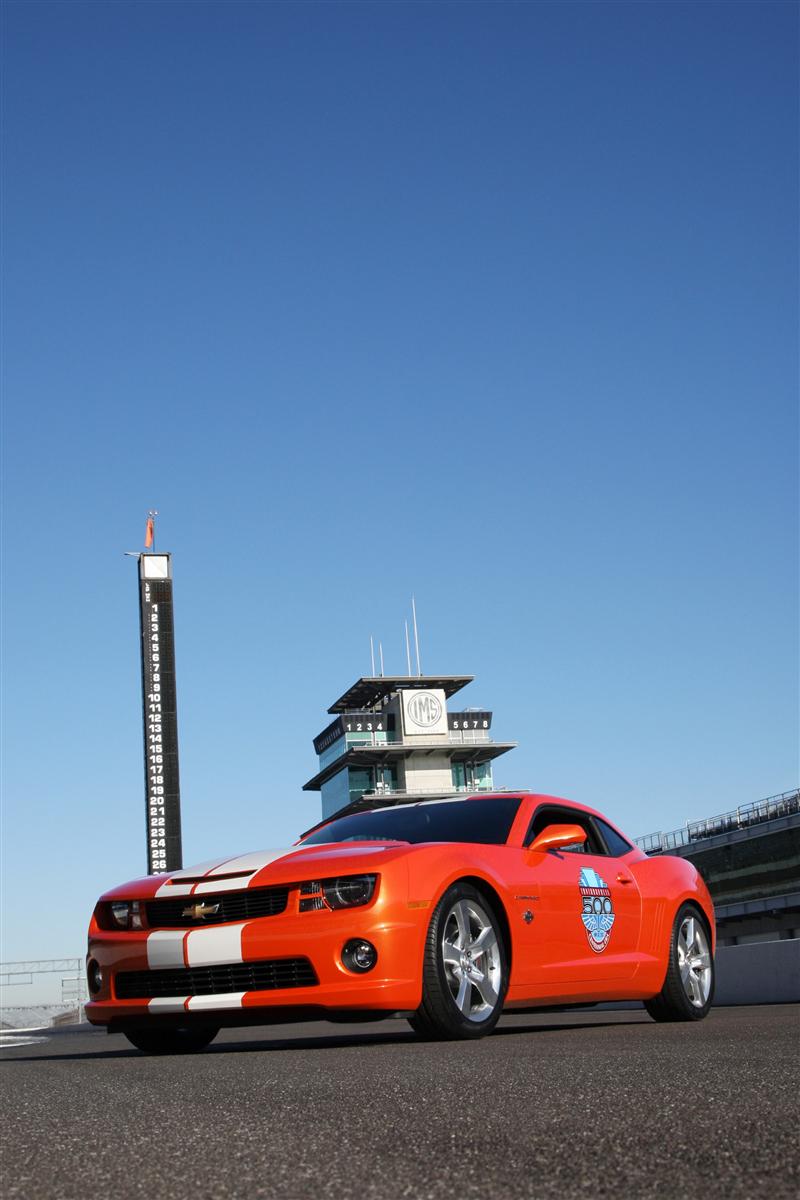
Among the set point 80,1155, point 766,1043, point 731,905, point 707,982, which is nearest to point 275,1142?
point 80,1155

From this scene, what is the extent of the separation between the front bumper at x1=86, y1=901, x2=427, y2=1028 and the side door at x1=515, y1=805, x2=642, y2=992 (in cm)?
88

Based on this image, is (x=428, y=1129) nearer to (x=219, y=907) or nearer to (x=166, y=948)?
(x=219, y=907)

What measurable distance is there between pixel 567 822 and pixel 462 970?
1.83 metres

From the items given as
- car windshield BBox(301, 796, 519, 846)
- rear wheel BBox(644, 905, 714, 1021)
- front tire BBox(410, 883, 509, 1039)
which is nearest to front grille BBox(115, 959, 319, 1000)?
front tire BBox(410, 883, 509, 1039)

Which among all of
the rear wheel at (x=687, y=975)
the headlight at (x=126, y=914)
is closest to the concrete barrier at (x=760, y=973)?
the rear wheel at (x=687, y=975)

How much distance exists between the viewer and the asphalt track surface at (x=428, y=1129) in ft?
6.95

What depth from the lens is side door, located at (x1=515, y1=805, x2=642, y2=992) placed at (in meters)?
6.80

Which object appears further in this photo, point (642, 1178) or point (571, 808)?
point (571, 808)

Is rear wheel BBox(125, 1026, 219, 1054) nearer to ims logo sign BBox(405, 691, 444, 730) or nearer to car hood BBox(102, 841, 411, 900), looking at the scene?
car hood BBox(102, 841, 411, 900)

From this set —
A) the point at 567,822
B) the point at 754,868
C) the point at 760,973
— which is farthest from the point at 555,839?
the point at 754,868

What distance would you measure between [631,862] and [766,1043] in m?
2.99

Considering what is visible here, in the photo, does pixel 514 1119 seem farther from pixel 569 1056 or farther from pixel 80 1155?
pixel 569 1056

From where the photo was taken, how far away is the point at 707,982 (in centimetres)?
850

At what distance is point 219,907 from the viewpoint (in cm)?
632
